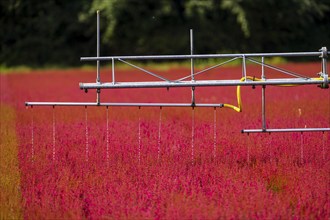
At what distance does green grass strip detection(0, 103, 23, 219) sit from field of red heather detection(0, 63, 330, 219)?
18mm

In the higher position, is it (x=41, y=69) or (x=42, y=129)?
(x=41, y=69)

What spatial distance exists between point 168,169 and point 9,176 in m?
1.38

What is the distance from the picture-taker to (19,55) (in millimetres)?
37531

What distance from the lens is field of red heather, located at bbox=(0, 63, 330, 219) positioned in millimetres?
5133

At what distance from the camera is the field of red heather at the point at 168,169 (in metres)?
5.13

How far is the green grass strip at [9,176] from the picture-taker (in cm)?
517

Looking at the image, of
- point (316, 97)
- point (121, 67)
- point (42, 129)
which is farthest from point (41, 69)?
point (42, 129)

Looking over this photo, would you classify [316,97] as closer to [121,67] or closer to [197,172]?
[197,172]

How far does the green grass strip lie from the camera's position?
5.17 meters

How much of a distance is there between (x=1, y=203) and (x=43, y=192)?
1.63 ft

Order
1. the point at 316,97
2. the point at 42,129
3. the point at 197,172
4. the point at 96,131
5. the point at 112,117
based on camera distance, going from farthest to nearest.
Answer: the point at 316,97 → the point at 112,117 → the point at 42,129 → the point at 96,131 → the point at 197,172

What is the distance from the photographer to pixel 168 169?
652 cm

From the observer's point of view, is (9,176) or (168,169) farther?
(168,169)

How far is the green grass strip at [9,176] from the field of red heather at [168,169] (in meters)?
0.02
